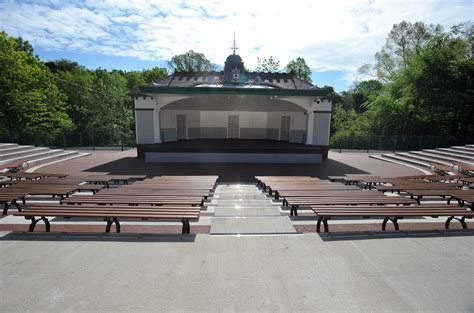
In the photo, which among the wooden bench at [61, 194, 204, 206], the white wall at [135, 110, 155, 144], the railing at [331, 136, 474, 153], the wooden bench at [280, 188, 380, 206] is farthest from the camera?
the railing at [331, 136, 474, 153]

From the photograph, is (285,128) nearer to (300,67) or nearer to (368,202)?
(368,202)

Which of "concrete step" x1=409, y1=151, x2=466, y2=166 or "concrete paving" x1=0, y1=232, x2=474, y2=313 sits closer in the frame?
"concrete paving" x1=0, y1=232, x2=474, y2=313

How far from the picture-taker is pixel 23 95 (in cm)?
2622

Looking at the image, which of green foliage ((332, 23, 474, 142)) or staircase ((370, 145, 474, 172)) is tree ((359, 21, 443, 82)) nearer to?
green foliage ((332, 23, 474, 142))

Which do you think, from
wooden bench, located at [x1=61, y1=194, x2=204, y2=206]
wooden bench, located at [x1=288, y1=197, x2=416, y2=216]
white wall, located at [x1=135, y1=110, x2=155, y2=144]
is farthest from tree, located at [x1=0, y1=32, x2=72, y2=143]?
wooden bench, located at [x1=288, y1=197, x2=416, y2=216]

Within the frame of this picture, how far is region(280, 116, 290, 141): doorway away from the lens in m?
21.5

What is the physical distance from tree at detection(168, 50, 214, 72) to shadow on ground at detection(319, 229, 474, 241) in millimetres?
55803

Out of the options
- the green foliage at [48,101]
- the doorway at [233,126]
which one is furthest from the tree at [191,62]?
the doorway at [233,126]

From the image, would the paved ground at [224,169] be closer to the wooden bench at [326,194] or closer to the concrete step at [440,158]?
the concrete step at [440,158]

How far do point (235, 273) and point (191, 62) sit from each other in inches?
2298

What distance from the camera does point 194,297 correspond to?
2.95 metres

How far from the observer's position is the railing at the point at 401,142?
72.9ft

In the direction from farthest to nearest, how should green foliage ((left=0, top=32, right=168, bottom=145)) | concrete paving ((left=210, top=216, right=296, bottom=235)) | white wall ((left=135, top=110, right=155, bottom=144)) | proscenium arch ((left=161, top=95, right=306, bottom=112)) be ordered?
green foliage ((left=0, top=32, right=168, bottom=145)), proscenium arch ((left=161, top=95, right=306, bottom=112)), white wall ((left=135, top=110, right=155, bottom=144)), concrete paving ((left=210, top=216, right=296, bottom=235))

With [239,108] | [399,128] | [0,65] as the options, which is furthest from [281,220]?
[0,65]
